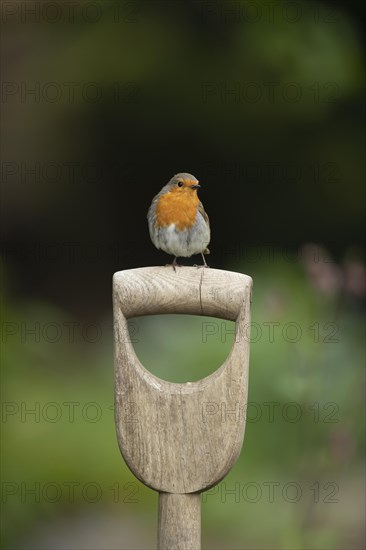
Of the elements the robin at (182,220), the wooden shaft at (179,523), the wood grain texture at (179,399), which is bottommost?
the wooden shaft at (179,523)

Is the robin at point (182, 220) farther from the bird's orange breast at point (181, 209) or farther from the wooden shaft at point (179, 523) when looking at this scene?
the wooden shaft at point (179, 523)

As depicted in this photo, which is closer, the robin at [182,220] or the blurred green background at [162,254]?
the robin at [182,220]

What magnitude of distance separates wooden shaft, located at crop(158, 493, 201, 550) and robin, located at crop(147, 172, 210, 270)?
542mm

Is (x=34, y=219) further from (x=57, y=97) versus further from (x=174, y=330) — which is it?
(x=174, y=330)

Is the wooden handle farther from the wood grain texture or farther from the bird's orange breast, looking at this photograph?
the bird's orange breast

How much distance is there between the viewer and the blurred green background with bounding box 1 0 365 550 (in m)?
3.44

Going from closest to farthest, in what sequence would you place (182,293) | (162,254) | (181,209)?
(182,293)
(181,209)
(162,254)

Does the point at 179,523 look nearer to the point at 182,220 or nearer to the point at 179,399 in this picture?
the point at 179,399

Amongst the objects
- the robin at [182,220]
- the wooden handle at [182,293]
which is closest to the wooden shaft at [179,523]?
the wooden handle at [182,293]

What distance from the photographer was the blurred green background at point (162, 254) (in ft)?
11.3

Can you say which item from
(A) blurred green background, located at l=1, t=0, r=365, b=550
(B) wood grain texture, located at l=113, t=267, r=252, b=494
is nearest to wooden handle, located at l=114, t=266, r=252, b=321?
(B) wood grain texture, located at l=113, t=267, r=252, b=494

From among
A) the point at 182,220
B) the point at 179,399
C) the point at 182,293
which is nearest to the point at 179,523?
the point at 179,399

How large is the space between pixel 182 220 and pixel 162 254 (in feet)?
11.7

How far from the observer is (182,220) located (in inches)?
80.9
